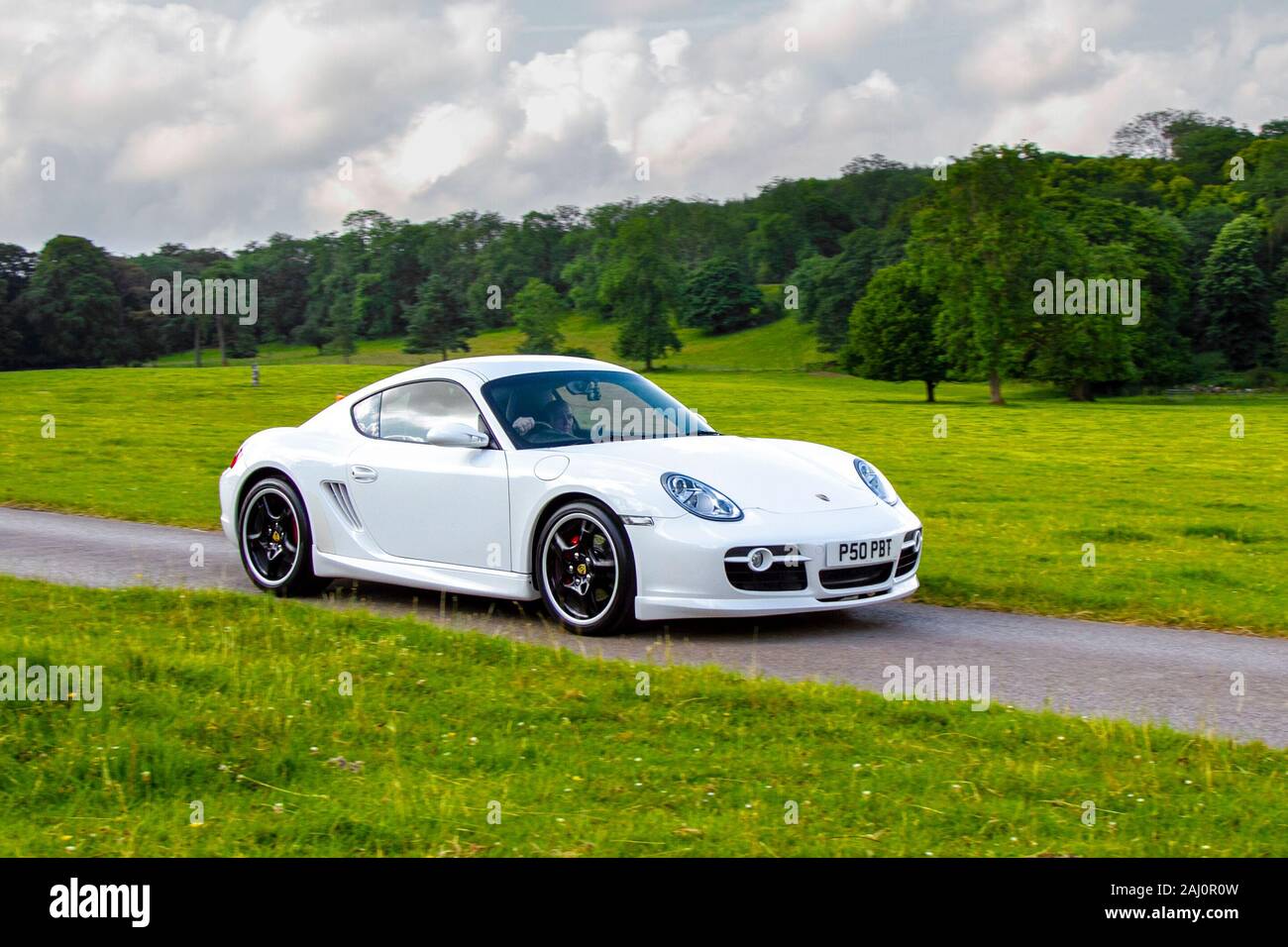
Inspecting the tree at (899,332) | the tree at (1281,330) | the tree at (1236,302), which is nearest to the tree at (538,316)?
the tree at (899,332)

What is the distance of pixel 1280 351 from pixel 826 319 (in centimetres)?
3457

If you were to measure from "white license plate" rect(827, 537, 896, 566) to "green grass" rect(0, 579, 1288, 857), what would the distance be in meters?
1.72

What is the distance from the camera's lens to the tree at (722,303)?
126875 millimetres

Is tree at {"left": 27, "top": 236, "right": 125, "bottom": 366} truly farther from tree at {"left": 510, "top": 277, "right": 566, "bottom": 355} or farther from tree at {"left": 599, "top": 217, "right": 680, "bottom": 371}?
tree at {"left": 599, "top": 217, "right": 680, "bottom": 371}

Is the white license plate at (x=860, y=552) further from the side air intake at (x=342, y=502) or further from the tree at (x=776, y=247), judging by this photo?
the tree at (x=776, y=247)

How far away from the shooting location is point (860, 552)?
27.5ft

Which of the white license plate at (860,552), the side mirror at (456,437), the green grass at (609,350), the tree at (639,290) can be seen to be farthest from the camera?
the tree at (639,290)

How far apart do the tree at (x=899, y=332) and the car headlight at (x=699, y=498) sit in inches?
2579

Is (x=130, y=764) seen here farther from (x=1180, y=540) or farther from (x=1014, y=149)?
(x=1014, y=149)

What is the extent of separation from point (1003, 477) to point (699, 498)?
46.5 ft

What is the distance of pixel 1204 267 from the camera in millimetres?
88375

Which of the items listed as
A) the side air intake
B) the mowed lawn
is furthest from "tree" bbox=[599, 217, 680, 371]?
the side air intake

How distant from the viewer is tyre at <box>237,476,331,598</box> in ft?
32.0

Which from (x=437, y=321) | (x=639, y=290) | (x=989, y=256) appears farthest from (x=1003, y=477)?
(x=639, y=290)
